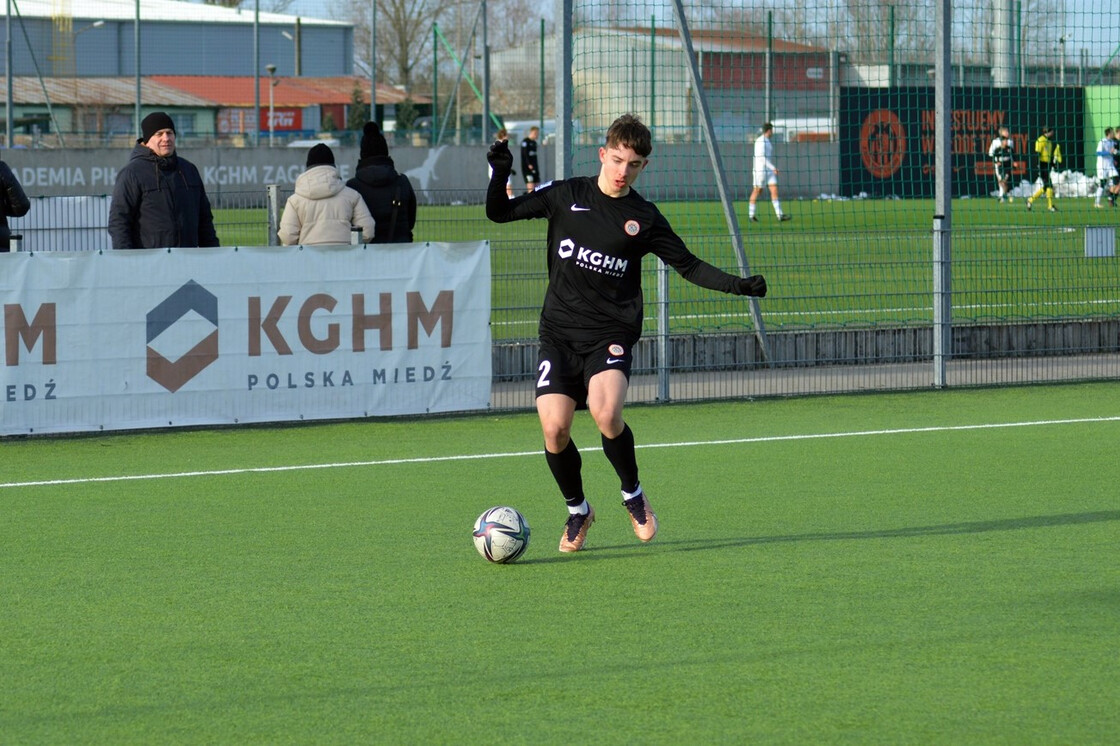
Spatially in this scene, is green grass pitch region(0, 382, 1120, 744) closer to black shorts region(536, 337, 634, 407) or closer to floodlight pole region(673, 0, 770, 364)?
black shorts region(536, 337, 634, 407)

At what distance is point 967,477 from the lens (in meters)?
9.55

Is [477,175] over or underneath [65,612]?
over

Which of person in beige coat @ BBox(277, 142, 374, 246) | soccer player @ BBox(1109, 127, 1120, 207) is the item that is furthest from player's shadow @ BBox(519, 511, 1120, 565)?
soccer player @ BBox(1109, 127, 1120, 207)

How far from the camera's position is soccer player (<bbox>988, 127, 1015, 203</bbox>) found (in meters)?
18.9

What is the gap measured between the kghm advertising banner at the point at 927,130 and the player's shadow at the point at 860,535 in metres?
8.15

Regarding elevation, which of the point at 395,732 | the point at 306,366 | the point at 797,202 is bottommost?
the point at 395,732

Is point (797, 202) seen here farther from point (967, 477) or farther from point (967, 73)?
point (967, 477)

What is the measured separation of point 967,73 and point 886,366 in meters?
3.65

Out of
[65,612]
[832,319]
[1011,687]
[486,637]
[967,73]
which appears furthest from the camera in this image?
[967,73]

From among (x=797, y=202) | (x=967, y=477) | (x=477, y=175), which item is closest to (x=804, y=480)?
(x=967, y=477)

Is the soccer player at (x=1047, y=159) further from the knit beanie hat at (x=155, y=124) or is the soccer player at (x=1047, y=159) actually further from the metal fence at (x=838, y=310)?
the knit beanie hat at (x=155, y=124)

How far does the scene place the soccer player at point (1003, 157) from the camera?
744 inches

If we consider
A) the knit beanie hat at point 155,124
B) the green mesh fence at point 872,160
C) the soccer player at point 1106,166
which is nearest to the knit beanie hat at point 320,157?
the knit beanie hat at point 155,124

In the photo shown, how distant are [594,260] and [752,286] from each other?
773 millimetres
